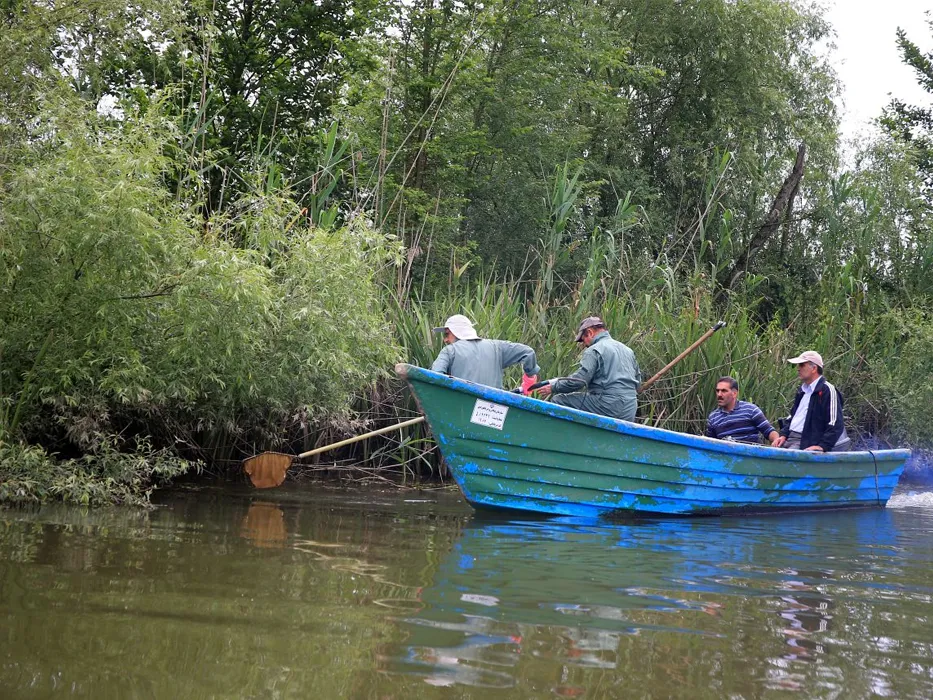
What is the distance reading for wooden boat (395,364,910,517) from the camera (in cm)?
760

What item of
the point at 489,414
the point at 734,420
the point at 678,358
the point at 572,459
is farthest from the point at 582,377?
the point at 734,420

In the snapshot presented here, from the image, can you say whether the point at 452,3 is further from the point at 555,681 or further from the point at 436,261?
the point at 555,681

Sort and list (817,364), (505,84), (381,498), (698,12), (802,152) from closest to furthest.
→ (381,498) → (817,364) → (802,152) → (505,84) → (698,12)

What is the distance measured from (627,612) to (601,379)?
14.1ft

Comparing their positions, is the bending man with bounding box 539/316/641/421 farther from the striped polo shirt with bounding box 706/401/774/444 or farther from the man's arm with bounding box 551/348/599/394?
the striped polo shirt with bounding box 706/401/774/444

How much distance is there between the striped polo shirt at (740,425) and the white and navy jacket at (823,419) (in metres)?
0.35

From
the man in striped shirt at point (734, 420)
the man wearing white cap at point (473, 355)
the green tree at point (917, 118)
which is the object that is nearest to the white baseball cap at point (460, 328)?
the man wearing white cap at point (473, 355)

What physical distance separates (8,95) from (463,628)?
5.90 metres

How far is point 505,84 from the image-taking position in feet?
65.2

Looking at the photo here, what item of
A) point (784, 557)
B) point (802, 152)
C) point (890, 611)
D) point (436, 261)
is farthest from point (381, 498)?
point (802, 152)

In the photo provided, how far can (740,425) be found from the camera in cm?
945

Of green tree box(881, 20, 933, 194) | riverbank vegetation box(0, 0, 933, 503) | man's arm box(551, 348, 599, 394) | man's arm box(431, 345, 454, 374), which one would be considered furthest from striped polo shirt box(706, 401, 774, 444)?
green tree box(881, 20, 933, 194)

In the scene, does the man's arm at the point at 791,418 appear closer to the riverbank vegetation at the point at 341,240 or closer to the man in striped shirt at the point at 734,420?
the man in striped shirt at the point at 734,420

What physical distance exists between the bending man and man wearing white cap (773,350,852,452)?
1.87 meters
